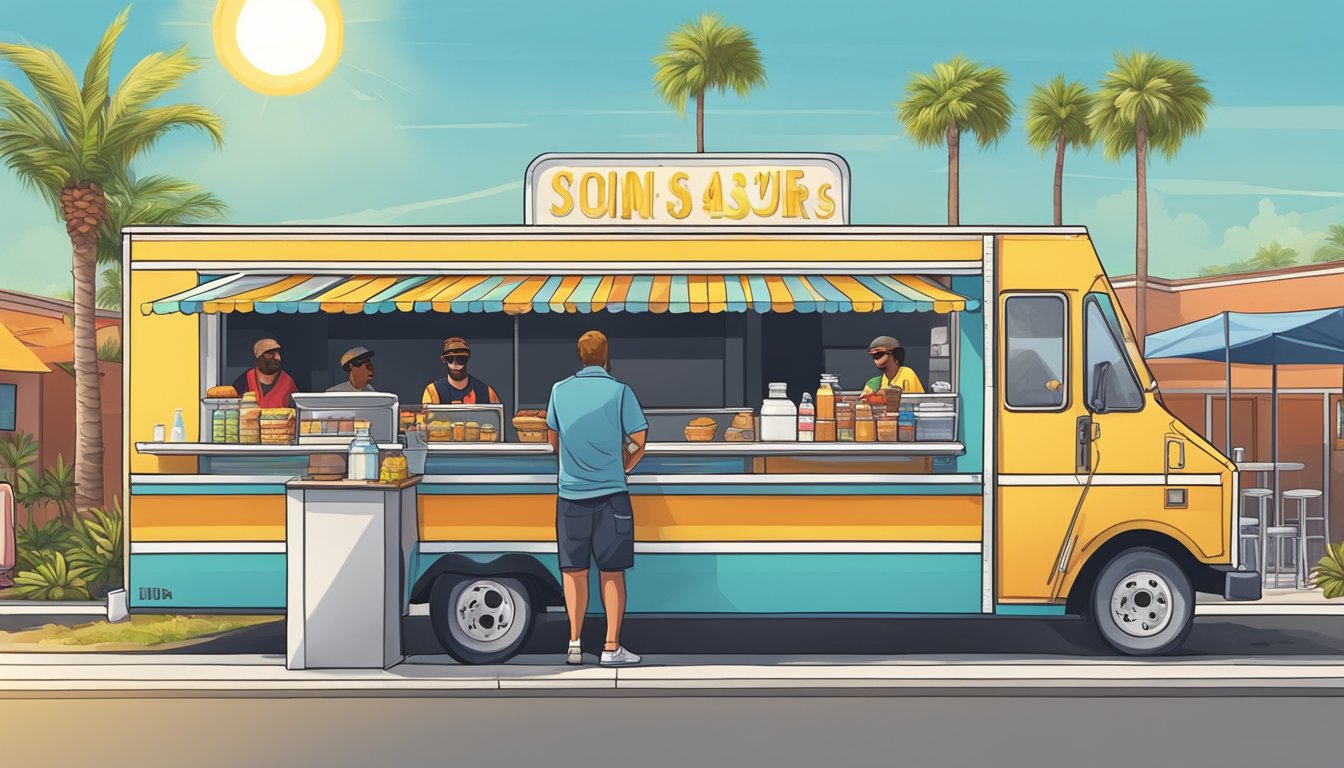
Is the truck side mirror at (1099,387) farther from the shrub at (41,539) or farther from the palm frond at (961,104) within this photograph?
the palm frond at (961,104)

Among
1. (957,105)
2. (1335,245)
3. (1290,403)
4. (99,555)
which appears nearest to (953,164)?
(957,105)

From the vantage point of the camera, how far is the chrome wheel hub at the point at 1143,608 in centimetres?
877

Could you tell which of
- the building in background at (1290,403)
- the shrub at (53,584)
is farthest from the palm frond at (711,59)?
the shrub at (53,584)

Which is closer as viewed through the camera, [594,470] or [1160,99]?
[594,470]

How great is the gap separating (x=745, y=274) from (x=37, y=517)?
1109 centimetres

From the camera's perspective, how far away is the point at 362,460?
27.3 feet

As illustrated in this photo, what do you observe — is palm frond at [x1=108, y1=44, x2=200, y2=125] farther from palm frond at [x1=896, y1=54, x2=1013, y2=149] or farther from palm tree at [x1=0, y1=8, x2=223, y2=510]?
palm frond at [x1=896, y1=54, x2=1013, y2=149]

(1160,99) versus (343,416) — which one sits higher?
(1160,99)

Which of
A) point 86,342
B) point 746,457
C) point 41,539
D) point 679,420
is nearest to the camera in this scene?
point 746,457

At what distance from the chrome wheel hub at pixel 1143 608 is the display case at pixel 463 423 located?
415cm

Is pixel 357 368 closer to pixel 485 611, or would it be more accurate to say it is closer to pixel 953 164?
pixel 485 611

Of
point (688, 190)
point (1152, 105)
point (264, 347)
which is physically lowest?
point (264, 347)

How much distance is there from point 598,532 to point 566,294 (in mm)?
1544

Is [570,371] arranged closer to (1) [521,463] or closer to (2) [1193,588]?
(1) [521,463]
